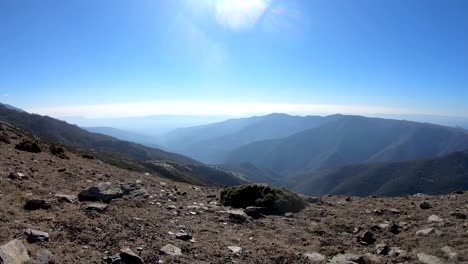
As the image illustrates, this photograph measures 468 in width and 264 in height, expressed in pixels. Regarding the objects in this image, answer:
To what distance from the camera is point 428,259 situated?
8.30 m

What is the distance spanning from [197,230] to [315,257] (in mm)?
3597

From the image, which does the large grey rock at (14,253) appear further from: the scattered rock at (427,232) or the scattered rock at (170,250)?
the scattered rock at (427,232)

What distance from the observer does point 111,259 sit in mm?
7320

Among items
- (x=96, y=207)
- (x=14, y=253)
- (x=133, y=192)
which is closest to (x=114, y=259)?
(x=14, y=253)

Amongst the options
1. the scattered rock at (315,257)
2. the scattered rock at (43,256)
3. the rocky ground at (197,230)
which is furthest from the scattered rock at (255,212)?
the scattered rock at (43,256)

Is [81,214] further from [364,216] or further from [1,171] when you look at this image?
[364,216]

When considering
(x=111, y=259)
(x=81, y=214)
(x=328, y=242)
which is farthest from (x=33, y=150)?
(x=328, y=242)

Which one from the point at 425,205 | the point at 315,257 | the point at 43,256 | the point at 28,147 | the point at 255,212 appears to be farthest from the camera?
the point at 28,147

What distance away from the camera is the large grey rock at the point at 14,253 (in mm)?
6258

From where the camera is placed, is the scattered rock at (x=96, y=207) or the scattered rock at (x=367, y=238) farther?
the scattered rock at (x=96, y=207)

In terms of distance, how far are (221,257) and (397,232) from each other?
19.4 feet

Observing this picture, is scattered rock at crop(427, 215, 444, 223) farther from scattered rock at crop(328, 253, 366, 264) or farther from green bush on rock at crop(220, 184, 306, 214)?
green bush on rock at crop(220, 184, 306, 214)

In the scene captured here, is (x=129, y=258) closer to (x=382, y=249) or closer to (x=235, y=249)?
(x=235, y=249)

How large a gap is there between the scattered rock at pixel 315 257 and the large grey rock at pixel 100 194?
7152mm
